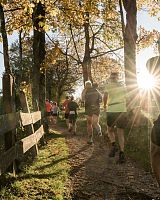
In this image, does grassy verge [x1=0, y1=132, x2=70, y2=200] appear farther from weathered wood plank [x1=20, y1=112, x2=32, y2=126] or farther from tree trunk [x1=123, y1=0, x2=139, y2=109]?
tree trunk [x1=123, y1=0, x2=139, y2=109]

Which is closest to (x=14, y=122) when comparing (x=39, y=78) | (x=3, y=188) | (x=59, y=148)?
(x=3, y=188)

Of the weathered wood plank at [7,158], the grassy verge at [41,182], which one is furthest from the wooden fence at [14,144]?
the grassy verge at [41,182]

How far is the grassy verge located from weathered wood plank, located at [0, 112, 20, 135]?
0.92 meters

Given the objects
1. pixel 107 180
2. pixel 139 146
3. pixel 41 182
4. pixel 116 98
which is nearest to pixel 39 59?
pixel 139 146

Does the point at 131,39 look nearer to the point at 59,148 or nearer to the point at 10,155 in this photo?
the point at 59,148

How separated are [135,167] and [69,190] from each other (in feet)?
8.74

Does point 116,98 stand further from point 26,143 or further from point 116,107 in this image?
point 26,143

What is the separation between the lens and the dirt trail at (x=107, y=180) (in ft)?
21.2

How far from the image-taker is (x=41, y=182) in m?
6.95

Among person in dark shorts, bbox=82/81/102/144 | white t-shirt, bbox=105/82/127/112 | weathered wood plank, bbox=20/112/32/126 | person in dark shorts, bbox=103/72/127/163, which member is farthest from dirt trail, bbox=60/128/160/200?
person in dark shorts, bbox=82/81/102/144

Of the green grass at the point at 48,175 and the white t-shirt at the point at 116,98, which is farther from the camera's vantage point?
the white t-shirt at the point at 116,98

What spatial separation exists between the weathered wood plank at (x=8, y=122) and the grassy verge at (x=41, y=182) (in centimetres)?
92

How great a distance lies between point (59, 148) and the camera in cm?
1194

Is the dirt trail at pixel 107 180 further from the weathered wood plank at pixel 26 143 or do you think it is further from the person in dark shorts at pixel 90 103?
the person in dark shorts at pixel 90 103
